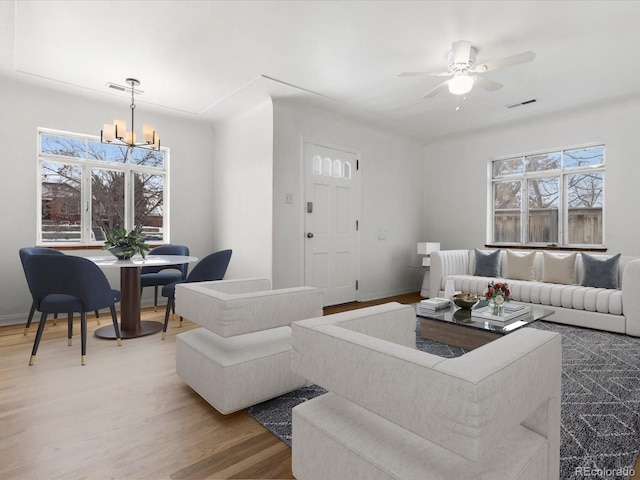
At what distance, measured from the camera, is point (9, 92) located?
397 centimetres

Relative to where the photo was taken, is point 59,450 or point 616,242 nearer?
point 59,450

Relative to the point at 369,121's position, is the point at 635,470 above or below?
below

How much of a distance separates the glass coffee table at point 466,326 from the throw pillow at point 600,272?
1.21m

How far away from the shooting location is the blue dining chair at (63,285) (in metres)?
2.86

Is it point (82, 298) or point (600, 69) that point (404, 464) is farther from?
point (600, 69)

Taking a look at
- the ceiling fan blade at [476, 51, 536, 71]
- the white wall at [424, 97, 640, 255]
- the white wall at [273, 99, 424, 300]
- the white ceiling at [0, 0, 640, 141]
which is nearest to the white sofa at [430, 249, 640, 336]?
the white wall at [424, 97, 640, 255]

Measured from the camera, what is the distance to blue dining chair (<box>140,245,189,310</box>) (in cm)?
414

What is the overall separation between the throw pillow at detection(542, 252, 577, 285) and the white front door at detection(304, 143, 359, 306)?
2475mm

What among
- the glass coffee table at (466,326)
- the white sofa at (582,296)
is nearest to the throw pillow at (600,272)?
the white sofa at (582,296)

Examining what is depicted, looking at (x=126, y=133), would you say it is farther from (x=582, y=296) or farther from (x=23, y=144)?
(x=582, y=296)

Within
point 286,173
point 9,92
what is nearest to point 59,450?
point 286,173

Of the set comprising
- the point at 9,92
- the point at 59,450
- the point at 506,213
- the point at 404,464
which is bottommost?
the point at 59,450

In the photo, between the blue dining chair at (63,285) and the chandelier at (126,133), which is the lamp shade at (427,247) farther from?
the blue dining chair at (63,285)

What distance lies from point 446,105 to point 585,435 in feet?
13.2
